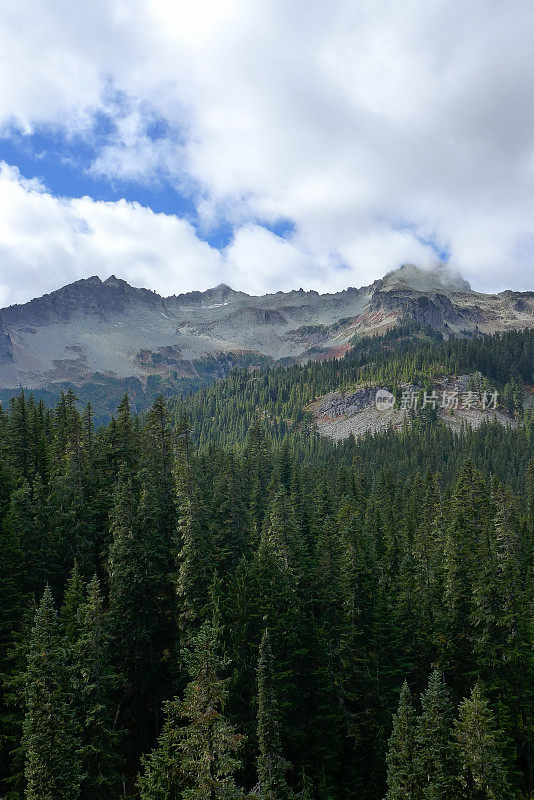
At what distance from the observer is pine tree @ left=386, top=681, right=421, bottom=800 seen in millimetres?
24328

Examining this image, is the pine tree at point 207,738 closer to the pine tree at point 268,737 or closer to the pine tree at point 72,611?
the pine tree at point 268,737

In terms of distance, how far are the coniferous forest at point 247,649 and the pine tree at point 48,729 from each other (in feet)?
0.28

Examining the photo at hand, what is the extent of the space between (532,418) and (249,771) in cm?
17159

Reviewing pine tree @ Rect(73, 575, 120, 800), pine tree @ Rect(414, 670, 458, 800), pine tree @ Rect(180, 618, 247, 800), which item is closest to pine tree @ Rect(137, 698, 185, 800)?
pine tree @ Rect(180, 618, 247, 800)

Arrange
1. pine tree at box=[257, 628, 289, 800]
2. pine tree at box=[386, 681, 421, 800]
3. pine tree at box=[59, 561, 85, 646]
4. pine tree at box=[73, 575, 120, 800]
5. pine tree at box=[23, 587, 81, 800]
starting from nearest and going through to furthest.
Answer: pine tree at box=[23, 587, 81, 800]
pine tree at box=[257, 628, 289, 800]
pine tree at box=[386, 681, 421, 800]
pine tree at box=[73, 575, 120, 800]
pine tree at box=[59, 561, 85, 646]

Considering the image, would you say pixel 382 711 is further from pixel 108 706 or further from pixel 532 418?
pixel 532 418

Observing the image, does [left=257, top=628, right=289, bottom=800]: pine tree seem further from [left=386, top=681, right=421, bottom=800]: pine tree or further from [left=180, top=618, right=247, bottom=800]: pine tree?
[left=386, top=681, right=421, bottom=800]: pine tree

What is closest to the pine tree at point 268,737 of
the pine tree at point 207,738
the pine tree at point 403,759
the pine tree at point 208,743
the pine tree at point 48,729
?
the pine tree at point 207,738

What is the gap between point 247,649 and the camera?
29312mm

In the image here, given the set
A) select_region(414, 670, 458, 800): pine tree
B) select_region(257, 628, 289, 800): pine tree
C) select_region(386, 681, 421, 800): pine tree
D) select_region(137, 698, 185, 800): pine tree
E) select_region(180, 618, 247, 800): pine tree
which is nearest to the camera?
select_region(180, 618, 247, 800): pine tree

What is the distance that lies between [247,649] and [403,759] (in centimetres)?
976

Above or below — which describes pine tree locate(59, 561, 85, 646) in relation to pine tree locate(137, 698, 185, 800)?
above

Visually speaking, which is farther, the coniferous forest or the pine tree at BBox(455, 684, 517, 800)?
the pine tree at BBox(455, 684, 517, 800)

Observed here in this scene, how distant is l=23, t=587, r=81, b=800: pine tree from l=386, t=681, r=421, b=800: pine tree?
1513 cm
